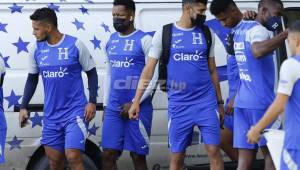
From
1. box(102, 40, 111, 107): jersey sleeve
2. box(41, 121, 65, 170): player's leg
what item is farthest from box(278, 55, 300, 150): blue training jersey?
box(41, 121, 65, 170): player's leg

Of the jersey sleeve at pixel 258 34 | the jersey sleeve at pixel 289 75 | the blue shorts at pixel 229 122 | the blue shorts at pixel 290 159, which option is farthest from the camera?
the blue shorts at pixel 229 122

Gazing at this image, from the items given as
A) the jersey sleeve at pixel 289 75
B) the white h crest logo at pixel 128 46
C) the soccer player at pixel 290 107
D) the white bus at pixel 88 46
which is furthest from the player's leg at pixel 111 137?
the jersey sleeve at pixel 289 75

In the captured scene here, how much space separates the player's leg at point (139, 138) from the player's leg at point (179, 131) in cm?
55

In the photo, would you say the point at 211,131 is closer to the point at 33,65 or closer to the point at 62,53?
the point at 62,53

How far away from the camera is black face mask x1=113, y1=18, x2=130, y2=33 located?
642 centimetres

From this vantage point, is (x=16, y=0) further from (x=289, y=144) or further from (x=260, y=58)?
(x=289, y=144)

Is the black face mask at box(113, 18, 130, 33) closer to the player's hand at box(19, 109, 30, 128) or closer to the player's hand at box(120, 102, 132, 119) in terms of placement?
the player's hand at box(120, 102, 132, 119)

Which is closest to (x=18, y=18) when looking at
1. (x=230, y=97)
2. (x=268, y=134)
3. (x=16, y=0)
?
(x=16, y=0)

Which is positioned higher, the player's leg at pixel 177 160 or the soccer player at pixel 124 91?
the soccer player at pixel 124 91

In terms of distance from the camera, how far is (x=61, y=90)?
622 cm

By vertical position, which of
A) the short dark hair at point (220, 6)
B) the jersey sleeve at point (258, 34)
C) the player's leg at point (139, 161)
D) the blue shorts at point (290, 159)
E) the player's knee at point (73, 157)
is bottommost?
the player's leg at point (139, 161)

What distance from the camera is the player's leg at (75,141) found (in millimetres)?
6121

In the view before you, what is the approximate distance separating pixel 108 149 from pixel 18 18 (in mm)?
1547

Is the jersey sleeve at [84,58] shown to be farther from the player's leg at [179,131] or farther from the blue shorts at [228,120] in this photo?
the blue shorts at [228,120]
